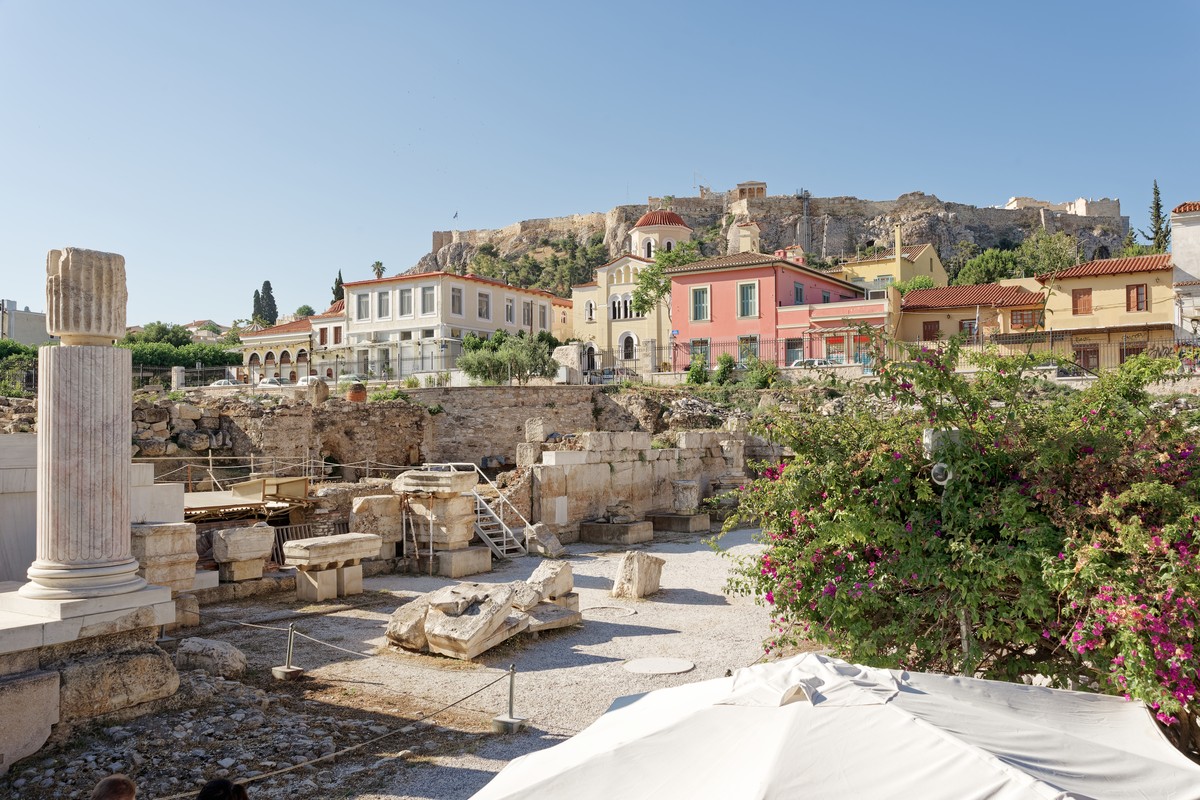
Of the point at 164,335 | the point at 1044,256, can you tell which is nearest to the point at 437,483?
the point at 164,335

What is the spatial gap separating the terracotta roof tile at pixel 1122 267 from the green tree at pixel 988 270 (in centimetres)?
2205

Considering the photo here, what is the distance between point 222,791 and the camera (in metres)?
3.52

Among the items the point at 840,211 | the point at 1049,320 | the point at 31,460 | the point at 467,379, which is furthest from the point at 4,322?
the point at 840,211

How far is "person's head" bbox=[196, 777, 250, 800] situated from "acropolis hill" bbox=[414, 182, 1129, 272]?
77669mm

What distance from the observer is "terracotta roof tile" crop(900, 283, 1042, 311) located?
39.4 meters

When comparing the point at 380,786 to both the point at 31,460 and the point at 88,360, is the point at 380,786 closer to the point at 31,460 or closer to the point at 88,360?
the point at 88,360

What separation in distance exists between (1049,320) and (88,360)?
37.9 meters

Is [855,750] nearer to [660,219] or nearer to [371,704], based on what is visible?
[371,704]

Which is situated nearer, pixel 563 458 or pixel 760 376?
pixel 563 458

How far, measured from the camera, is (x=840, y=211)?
83.4 m

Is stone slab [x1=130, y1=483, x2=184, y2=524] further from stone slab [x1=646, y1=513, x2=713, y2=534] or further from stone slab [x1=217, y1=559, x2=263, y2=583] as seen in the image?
stone slab [x1=646, y1=513, x2=713, y2=534]

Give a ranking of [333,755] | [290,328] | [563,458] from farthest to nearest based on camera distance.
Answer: [290,328], [563,458], [333,755]

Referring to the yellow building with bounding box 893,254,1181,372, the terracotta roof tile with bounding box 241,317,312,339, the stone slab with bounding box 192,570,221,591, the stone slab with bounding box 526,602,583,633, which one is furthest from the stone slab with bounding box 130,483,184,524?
the terracotta roof tile with bounding box 241,317,312,339

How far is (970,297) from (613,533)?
29.0m
